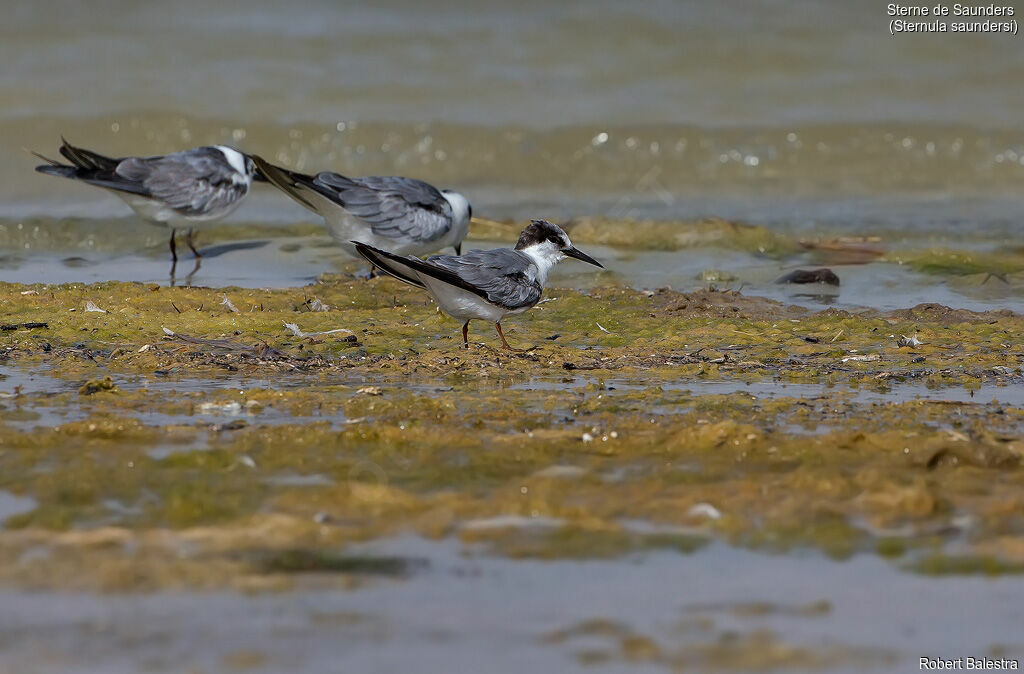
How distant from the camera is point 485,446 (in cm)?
461

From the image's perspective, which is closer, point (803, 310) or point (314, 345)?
point (314, 345)

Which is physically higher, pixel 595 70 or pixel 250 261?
pixel 595 70

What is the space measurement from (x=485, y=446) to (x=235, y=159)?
653 centimetres

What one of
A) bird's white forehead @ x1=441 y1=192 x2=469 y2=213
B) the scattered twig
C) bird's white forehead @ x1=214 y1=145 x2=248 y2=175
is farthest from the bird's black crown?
bird's white forehead @ x1=214 y1=145 x2=248 y2=175

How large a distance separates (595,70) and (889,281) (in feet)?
27.4

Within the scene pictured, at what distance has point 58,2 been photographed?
17.7 metres

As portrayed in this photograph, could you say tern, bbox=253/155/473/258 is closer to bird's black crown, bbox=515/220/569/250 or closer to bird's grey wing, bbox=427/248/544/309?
bird's black crown, bbox=515/220/569/250

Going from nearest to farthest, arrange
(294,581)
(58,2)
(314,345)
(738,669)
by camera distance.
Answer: (738,669) → (294,581) → (314,345) → (58,2)

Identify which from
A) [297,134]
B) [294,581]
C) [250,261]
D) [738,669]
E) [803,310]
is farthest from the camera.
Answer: [297,134]

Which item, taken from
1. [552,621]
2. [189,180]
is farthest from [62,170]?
[552,621]

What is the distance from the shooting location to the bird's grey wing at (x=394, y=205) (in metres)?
8.91

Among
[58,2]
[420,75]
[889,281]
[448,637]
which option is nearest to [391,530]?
[448,637]

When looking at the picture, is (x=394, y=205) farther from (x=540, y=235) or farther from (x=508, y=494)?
(x=508, y=494)

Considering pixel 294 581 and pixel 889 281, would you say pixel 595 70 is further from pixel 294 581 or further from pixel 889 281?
pixel 294 581
